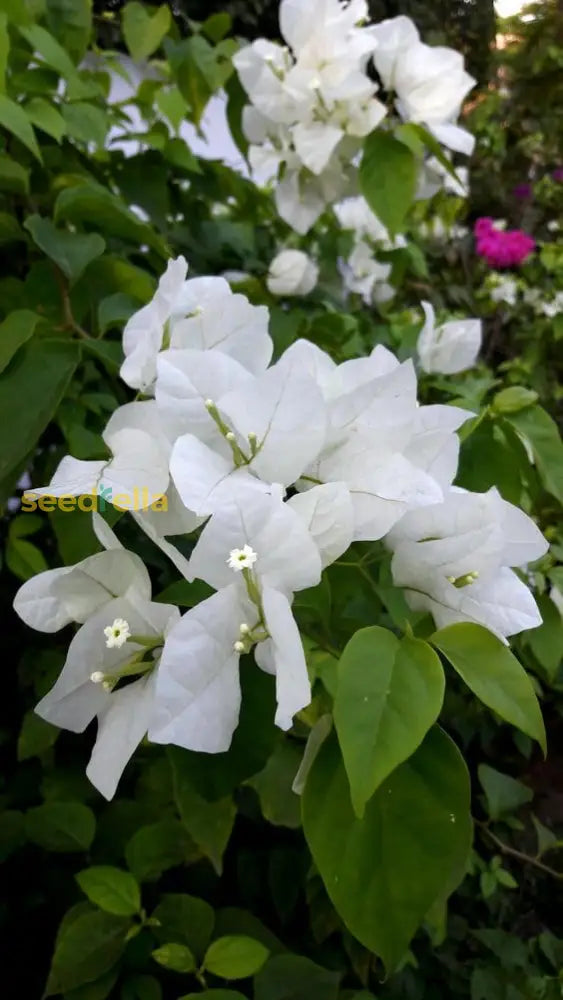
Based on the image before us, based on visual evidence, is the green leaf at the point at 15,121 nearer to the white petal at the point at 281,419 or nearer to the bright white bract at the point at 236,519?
the bright white bract at the point at 236,519

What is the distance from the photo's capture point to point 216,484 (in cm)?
31

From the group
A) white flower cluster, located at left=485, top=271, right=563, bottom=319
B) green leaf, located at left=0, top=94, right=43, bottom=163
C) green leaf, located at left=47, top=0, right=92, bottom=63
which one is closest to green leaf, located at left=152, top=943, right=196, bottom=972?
green leaf, located at left=0, top=94, right=43, bottom=163

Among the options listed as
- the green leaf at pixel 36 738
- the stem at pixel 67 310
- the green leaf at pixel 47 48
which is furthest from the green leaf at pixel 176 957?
the green leaf at pixel 47 48

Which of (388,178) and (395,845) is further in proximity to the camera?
(388,178)

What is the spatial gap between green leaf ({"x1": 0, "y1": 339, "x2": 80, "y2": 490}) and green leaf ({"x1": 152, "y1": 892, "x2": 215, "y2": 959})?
357 millimetres

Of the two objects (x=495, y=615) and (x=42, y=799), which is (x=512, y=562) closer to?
(x=495, y=615)

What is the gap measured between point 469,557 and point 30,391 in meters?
0.27

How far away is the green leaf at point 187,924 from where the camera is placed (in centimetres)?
56

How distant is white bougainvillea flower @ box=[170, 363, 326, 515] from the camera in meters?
0.32

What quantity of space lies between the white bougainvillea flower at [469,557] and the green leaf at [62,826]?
1.34 ft

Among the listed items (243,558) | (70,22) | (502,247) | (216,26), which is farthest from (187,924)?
(502,247)

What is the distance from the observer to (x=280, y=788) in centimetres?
57

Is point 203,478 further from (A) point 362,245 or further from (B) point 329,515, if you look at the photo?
(A) point 362,245

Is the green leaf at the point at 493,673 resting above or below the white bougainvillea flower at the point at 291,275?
above
